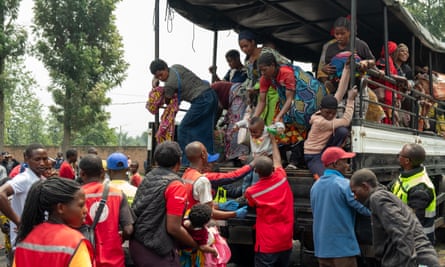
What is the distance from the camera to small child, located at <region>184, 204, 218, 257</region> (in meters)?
3.44

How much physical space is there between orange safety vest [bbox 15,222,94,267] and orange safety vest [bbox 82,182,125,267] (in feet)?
3.23

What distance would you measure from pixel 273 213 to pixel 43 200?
95.7 inches

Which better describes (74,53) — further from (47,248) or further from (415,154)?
(47,248)

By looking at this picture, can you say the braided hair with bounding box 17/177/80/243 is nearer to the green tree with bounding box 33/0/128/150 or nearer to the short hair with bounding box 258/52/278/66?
the short hair with bounding box 258/52/278/66

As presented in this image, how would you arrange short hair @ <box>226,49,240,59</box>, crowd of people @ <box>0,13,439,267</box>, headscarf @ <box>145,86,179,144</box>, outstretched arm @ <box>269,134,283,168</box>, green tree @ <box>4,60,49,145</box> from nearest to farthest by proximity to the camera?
crowd of people @ <box>0,13,439,267</box>
outstretched arm @ <box>269,134,283,168</box>
headscarf @ <box>145,86,179,144</box>
short hair @ <box>226,49,240,59</box>
green tree @ <box>4,60,49,145</box>

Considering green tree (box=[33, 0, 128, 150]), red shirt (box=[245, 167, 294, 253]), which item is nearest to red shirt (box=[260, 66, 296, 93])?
red shirt (box=[245, 167, 294, 253])

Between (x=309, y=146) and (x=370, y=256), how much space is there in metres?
1.23

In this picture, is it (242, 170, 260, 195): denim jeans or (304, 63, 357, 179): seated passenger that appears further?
(242, 170, 260, 195): denim jeans

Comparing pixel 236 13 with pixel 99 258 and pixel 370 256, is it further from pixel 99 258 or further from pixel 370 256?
pixel 99 258

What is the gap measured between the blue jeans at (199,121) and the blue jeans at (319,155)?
5.35 feet

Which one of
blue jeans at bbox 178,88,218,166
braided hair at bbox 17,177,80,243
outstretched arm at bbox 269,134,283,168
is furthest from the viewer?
blue jeans at bbox 178,88,218,166

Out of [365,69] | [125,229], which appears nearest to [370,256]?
[365,69]

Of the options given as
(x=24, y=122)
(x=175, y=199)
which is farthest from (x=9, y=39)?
(x=24, y=122)

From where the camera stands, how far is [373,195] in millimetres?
3146
